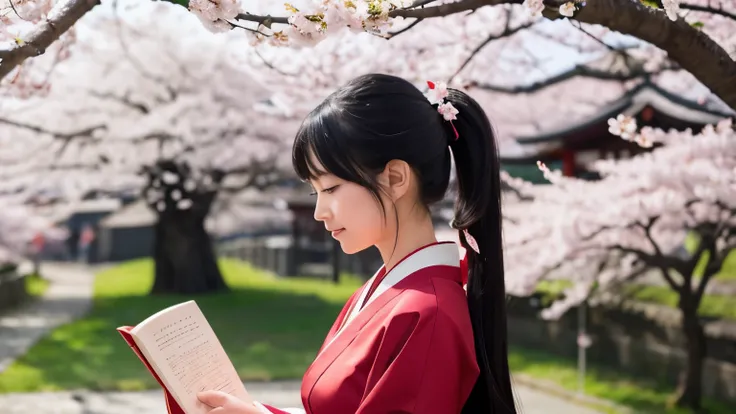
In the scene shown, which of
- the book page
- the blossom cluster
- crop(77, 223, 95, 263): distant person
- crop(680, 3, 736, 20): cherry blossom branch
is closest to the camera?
the book page

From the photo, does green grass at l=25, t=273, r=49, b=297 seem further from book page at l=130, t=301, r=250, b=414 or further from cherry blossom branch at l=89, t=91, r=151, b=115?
book page at l=130, t=301, r=250, b=414

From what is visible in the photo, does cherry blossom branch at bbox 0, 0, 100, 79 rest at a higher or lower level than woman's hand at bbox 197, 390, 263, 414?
higher

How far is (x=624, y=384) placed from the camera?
7.52m

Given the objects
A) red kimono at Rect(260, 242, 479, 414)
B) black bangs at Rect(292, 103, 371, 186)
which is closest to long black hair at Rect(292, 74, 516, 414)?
black bangs at Rect(292, 103, 371, 186)

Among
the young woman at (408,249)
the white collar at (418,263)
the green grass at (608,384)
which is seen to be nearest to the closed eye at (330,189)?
the young woman at (408,249)

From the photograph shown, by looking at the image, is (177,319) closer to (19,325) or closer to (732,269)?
(732,269)

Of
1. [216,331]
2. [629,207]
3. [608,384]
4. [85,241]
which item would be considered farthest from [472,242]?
[85,241]

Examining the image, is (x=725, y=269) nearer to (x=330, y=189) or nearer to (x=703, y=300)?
(x=703, y=300)

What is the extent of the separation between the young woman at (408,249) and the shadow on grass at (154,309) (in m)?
6.41

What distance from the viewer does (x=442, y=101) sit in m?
1.89

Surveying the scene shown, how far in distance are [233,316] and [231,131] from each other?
3426 millimetres

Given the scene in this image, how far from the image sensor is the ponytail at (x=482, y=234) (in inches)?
71.9

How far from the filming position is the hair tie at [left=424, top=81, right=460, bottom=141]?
1.84 m

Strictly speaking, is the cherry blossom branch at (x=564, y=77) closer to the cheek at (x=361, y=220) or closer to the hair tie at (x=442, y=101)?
the hair tie at (x=442, y=101)
